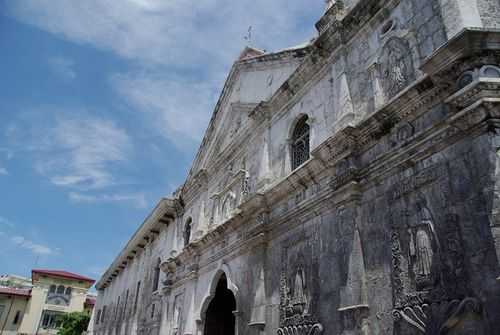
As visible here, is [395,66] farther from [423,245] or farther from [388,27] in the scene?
[423,245]

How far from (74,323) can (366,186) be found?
3474 cm

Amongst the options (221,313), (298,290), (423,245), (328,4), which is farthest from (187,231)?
(423,245)

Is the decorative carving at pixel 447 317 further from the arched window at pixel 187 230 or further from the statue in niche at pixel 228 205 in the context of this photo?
the arched window at pixel 187 230

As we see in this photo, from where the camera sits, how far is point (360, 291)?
6027mm

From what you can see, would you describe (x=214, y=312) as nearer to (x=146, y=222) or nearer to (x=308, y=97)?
(x=308, y=97)

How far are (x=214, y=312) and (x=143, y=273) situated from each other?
8.92 m

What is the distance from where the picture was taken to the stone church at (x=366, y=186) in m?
4.77

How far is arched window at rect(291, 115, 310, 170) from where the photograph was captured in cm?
902

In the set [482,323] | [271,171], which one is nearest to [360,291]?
[482,323]

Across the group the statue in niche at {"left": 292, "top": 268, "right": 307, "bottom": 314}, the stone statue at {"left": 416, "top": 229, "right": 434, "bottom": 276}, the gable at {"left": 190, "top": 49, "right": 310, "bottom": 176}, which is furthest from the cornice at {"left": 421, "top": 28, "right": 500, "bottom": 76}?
the gable at {"left": 190, "top": 49, "right": 310, "bottom": 176}

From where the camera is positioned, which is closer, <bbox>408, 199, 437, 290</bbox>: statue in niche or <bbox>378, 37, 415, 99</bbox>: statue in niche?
<bbox>408, 199, 437, 290</bbox>: statue in niche

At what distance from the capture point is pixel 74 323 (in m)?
34.2

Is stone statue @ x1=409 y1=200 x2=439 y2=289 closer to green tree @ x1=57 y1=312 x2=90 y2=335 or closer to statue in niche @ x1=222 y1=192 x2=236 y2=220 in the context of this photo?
statue in niche @ x1=222 y1=192 x2=236 y2=220

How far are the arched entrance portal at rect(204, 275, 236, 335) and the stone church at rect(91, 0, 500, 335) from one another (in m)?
0.04
